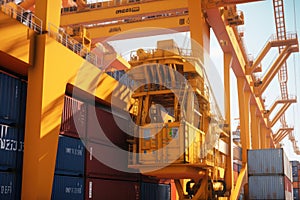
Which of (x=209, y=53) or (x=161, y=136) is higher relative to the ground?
(x=209, y=53)

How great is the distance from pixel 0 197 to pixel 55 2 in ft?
20.9

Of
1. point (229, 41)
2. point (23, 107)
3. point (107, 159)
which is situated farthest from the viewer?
point (229, 41)

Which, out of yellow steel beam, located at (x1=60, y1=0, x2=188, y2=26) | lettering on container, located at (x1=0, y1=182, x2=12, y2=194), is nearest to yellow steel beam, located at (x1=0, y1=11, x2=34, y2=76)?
lettering on container, located at (x1=0, y1=182, x2=12, y2=194)

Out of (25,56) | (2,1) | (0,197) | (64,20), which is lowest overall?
(0,197)

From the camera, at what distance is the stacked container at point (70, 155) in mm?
12587

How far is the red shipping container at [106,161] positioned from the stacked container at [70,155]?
51cm

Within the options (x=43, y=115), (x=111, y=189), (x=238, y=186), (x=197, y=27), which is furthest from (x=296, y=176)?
(x=43, y=115)

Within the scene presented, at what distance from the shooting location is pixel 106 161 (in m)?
15.6

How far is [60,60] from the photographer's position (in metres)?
12.4

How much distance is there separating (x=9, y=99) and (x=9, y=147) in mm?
1409

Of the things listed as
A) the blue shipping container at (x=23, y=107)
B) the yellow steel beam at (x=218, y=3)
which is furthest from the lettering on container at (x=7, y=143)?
the yellow steel beam at (x=218, y=3)

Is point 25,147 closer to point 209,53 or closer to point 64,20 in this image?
point 209,53

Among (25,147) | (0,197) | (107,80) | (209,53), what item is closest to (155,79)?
(107,80)

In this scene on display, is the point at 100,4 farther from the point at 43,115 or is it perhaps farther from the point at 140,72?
the point at 43,115
